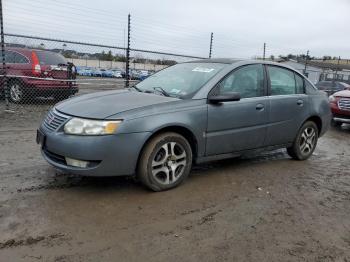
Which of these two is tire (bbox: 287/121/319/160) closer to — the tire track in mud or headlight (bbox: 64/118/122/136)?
headlight (bbox: 64/118/122/136)

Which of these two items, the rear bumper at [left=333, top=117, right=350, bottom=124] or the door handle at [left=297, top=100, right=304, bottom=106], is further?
the rear bumper at [left=333, top=117, right=350, bottom=124]

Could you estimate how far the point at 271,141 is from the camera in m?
5.79

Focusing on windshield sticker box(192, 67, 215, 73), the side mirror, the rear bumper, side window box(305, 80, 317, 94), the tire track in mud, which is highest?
windshield sticker box(192, 67, 215, 73)

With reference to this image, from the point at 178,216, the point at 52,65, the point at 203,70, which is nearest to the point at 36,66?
the point at 52,65

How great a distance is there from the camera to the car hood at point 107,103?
13.9 feet

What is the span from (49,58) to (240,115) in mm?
7194

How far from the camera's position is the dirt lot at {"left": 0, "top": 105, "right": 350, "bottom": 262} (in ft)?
10.6

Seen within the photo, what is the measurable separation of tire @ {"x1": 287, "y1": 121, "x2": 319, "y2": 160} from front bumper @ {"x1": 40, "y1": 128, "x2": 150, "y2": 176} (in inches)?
120

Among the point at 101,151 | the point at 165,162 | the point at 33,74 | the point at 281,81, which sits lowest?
the point at 165,162

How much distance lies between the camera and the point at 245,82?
5.41 meters

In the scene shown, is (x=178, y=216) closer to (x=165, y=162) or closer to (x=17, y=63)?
(x=165, y=162)

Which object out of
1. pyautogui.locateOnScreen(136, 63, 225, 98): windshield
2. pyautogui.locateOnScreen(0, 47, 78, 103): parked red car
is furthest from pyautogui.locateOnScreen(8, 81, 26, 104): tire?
pyautogui.locateOnScreen(136, 63, 225, 98): windshield

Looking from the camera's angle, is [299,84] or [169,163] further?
[299,84]

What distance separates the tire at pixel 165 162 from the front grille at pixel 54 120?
0.94 metres
